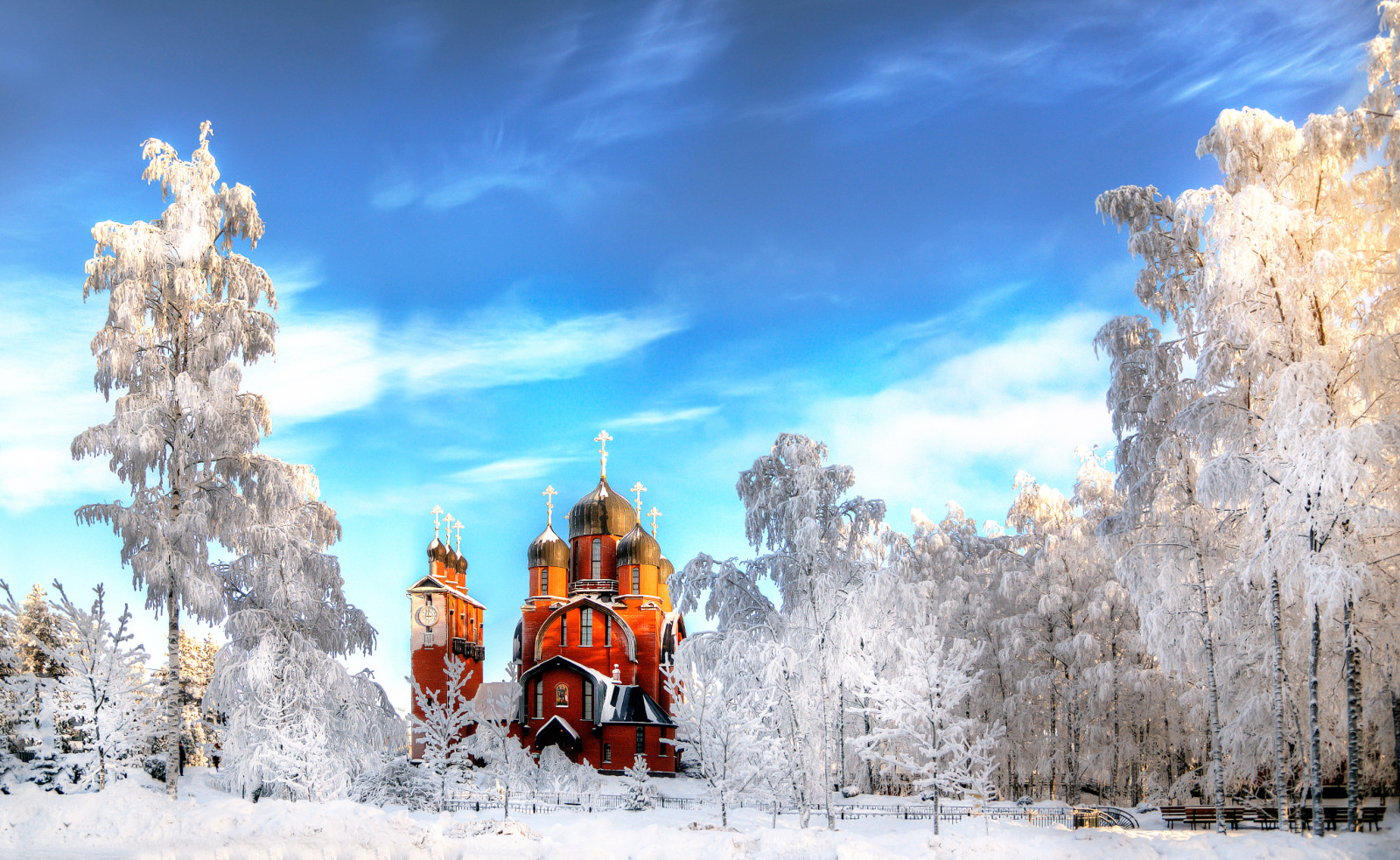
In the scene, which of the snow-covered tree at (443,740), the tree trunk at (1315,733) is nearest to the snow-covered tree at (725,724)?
the snow-covered tree at (443,740)

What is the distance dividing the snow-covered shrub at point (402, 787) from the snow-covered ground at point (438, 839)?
148 inches

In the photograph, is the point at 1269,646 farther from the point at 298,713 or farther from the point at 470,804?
the point at 298,713

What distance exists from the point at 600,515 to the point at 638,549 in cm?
264

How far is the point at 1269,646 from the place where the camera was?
20312 mm

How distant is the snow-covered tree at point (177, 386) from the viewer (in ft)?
62.3

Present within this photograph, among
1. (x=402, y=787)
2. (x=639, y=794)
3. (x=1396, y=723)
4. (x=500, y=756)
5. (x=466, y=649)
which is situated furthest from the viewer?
(x=466, y=649)

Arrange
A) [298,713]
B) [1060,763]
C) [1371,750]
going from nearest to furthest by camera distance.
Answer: [298,713]
[1371,750]
[1060,763]

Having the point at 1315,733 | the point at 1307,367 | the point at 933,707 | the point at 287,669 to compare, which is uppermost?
the point at 1307,367

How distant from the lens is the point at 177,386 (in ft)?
63.7

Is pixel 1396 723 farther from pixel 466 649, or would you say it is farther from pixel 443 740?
pixel 466 649

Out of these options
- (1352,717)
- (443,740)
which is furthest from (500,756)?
(1352,717)

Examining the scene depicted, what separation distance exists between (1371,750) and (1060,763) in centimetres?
1049

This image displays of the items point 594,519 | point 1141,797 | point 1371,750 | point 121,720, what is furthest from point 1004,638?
point 121,720

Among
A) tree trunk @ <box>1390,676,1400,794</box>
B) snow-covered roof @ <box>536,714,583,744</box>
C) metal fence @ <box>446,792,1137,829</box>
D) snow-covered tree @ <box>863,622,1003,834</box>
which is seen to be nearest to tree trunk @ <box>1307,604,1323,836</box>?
tree trunk @ <box>1390,676,1400,794</box>
